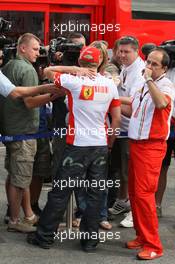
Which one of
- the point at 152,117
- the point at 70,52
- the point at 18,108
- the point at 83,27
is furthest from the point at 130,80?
the point at 83,27

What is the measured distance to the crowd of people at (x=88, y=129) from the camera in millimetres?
4961

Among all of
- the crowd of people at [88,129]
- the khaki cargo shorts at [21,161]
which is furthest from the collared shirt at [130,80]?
the khaki cargo shorts at [21,161]

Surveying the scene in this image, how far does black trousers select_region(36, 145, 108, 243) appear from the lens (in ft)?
16.5

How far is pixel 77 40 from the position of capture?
6188mm

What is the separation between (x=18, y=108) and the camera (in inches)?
214

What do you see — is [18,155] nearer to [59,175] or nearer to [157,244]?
[59,175]

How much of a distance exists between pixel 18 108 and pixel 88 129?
799mm

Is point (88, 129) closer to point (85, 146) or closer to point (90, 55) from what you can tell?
point (85, 146)

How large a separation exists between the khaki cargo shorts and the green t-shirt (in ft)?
0.37

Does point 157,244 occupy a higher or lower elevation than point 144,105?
lower

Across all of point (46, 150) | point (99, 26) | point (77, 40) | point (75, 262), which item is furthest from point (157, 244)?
point (99, 26)

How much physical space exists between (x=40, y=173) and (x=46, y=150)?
23 cm

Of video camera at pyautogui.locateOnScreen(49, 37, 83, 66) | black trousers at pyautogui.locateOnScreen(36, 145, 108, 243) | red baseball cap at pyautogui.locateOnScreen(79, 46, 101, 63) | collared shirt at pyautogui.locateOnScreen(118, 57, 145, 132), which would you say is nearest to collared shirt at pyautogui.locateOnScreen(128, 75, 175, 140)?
black trousers at pyautogui.locateOnScreen(36, 145, 108, 243)

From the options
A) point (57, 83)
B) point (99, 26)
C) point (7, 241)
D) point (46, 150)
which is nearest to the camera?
point (57, 83)
